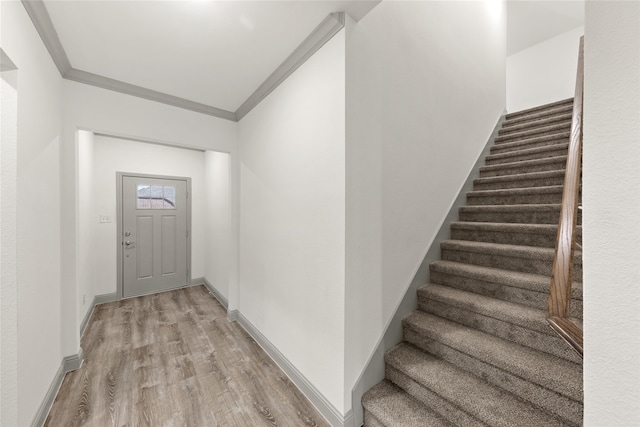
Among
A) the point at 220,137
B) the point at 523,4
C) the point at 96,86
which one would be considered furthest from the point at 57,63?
the point at 523,4

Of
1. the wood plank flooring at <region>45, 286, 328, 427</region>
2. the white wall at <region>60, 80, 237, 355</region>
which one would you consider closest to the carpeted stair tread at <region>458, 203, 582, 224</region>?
the wood plank flooring at <region>45, 286, 328, 427</region>

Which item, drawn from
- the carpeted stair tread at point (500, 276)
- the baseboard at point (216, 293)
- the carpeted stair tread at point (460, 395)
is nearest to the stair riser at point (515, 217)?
the carpeted stair tread at point (500, 276)

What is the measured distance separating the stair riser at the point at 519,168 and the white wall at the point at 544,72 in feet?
10.4

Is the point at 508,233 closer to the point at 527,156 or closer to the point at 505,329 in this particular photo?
the point at 505,329

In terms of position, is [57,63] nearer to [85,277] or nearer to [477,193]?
[85,277]

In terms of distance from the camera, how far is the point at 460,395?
1443 mm

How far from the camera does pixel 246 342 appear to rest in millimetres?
2693

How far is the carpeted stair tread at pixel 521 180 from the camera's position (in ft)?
7.75

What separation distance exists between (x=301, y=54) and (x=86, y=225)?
345 cm

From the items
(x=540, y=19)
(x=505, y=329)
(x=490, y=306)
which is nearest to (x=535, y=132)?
(x=490, y=306)

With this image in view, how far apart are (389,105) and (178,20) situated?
5.01 ft

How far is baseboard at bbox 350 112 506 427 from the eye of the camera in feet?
5.46

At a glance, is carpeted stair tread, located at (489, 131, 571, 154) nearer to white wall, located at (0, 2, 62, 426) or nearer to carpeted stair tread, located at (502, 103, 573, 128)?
carpeted stair tread, located at (502, 103, 573, 128)

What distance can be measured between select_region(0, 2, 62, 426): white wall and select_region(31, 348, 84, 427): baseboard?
59mm
